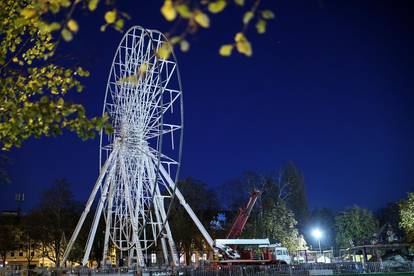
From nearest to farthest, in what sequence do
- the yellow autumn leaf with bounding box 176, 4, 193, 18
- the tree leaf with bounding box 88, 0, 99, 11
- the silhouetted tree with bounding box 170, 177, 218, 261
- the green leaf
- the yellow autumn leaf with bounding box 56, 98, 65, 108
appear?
1. the yellow autumn leaf with bounding box 176, 4, 193, 18
2. the green leaf
3. the tree leaf with bounding box 88, 0, 99, 11
4. the yellow autumn leaf with bounding box 56, 98, 65, 108
5. the silhouetted tree with bounding box 170, 177, 218, 261

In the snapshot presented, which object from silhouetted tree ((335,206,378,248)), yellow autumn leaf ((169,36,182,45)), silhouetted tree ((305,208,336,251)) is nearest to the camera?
yellow autumn leaf ((169,36,182,45))

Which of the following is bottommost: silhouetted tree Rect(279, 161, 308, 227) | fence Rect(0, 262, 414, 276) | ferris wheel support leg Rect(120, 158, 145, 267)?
fence Rect(0, 262, 414, 276)

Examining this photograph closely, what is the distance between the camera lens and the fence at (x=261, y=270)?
28906 mm

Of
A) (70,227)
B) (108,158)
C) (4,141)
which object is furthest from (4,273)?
(70,227)

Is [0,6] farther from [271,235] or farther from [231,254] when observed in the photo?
[271,235]

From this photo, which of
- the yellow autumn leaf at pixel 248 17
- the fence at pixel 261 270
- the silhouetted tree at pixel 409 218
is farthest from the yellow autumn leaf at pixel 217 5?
the silhouetted tree at pixel 409 218

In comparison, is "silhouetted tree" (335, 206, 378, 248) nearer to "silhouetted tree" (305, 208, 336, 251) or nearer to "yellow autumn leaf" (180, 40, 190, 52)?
"silhouetted tree" (305, 208, 336, 251)

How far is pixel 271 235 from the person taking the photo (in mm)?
49844

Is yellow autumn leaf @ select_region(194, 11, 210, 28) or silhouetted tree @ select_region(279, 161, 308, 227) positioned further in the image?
silhouetted tree @ select_region(279, 161, 308, 227)

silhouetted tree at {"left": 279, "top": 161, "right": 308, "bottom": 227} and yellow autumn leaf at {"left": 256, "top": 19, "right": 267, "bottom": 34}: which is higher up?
silhouetted tree at {"left": 279, "top": 161, "right": 308, "bottom": 227}

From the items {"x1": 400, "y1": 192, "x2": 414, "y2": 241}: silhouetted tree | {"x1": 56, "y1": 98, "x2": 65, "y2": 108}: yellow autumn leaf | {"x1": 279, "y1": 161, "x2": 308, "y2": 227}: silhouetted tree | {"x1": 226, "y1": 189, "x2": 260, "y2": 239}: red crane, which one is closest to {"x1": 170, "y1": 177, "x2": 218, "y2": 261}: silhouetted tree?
{"x1": 279, "y1": 161, "x2": 308, "y2": 227}: silhouetted tree

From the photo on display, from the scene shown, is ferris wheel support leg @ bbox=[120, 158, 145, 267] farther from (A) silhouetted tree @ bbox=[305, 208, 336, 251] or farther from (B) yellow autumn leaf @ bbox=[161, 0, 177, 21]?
(A) silhouetted tree @ bbox=[305, 208, 336, 251]

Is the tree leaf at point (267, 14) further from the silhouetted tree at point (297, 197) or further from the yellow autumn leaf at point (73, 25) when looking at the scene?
the silhouetted tree at point (297, 197)

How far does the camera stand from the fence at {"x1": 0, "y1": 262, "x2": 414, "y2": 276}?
94.8 feet
